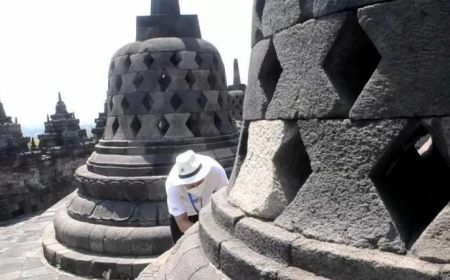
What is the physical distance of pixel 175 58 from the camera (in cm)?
712

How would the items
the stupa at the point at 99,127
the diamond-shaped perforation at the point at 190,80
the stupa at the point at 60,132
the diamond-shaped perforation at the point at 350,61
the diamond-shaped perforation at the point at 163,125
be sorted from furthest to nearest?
the stupa at the point at 99,127 < the stupa at the point at 60,132 < the diamond-shaped perforation at the point at 190,80 < the diamond-shaped perforation at the point at 163,125 < the diamond-shaped perforation at the point at 350,61

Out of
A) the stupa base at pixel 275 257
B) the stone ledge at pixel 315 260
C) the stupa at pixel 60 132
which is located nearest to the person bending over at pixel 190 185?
the stupa base at pixel 275 257

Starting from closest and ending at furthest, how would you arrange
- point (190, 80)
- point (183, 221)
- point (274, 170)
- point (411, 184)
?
point (411, 184), point (274, 170), point (183, 221), point (190, 80)

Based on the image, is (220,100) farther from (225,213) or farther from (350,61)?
(350,61)

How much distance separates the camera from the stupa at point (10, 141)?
10.4 meters

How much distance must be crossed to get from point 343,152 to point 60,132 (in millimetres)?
11374

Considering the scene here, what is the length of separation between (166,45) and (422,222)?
582cm

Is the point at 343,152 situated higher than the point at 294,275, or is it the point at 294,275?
the point at 343,152

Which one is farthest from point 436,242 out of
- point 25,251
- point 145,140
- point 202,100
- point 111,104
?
point 25,251

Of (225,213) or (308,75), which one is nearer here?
(308,75)

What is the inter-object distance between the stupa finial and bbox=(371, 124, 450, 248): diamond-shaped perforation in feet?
19.5

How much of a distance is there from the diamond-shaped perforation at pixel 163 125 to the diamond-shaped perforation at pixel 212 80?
0.95m

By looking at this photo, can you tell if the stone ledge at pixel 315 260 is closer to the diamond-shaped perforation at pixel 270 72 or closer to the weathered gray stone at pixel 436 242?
the weathered gray stone at pixel 436 242

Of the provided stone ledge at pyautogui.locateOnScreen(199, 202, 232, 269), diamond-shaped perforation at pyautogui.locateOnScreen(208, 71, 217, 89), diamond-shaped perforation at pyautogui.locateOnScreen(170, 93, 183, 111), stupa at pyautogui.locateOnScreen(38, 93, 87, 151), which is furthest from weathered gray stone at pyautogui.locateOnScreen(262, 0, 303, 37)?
stupa at pyautogui.locateOnScreen(38, 93, 87, 151)
